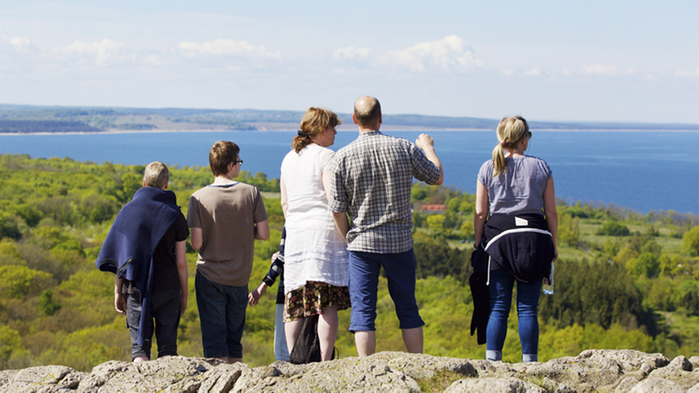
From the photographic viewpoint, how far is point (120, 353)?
29.6m

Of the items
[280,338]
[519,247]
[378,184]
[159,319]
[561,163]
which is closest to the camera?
[378,184]

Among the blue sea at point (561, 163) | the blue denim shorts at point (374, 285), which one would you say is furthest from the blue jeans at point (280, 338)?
the blue sea at point (561, 163)

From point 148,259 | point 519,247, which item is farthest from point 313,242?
point 519,247

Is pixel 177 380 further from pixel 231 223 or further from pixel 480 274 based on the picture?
pixel 480 274

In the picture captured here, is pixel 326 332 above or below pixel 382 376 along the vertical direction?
below

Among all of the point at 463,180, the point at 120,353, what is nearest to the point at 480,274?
the point at 120,353

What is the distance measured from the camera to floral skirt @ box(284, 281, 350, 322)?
3.74m

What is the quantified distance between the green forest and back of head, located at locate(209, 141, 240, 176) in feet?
74.6

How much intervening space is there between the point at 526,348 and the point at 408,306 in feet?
3.00

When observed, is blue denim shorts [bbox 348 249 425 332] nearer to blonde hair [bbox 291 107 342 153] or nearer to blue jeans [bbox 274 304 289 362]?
blue jeans [bbox 274 304 289 362]

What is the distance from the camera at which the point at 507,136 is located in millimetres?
3854

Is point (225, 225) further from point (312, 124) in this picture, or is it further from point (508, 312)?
point (508, 312)

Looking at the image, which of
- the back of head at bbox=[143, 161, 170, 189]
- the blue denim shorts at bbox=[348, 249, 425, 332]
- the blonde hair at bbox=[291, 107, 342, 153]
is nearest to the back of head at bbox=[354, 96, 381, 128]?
the blonde hair at bbox=[291, 107, 342, 153]

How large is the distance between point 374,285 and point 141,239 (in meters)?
1.63
